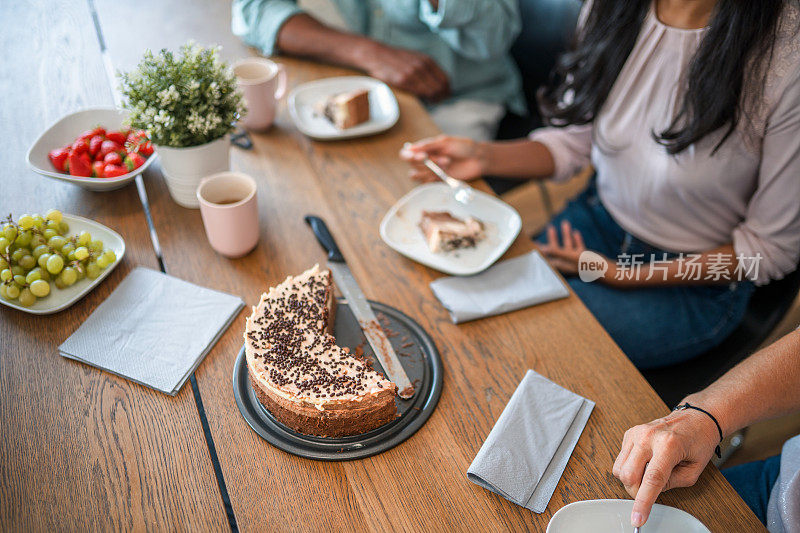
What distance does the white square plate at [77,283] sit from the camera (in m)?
1.07

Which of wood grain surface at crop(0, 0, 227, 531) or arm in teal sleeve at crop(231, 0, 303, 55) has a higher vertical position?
arm in teal sleeve at crop(231, 0, 303, 55)

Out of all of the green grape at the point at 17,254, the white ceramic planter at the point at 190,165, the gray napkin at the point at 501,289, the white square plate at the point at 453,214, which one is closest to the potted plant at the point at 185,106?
the white ceramic planter at the point at 190,165

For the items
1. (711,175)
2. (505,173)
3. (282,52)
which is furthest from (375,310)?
(282,52)

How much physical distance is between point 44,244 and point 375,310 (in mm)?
663

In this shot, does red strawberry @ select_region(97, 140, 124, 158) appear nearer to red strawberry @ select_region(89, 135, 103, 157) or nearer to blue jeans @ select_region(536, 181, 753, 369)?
red strawberry @ select_region(89, 135, 103, 157)

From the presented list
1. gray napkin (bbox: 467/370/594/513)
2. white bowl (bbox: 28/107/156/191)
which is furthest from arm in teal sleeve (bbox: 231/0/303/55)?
gray napkin (bbox: 467/370/594/513)

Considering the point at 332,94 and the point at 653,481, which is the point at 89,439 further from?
the point at 332,94

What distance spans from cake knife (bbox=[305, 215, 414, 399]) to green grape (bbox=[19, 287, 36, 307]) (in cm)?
56

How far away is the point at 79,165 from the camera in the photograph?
50.4 inches

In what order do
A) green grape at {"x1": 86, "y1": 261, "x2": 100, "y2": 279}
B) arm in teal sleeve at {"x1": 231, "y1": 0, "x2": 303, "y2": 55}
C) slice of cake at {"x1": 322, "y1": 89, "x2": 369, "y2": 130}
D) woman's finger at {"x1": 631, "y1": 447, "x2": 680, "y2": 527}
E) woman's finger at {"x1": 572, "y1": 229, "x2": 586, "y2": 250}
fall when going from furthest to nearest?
1. arm in teal sleeve at {"x1": 231, "y1": 0, "x2": 303, "y2": 55}
2. woman's finger at {"x1": 572, "y1": 229, "x2": 586, "y2": 250}
3. slice of cake at {"x1": 322, "y1": 89, "x2": 369, "y2": 130}
4. green grape at {"x1": 86, "y1": 261, "x2": 100, "y2": 279}
5. woman's finger at {"x1": 631, "y1": 447, "x2": 680, "y2": 527}

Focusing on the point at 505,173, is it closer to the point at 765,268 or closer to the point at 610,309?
the point at 610,309

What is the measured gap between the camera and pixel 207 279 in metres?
1.20

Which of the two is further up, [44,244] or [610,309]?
[44,244]

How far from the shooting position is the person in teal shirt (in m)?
1.84
